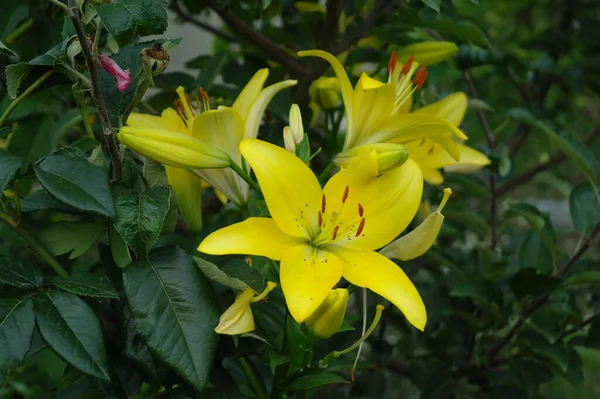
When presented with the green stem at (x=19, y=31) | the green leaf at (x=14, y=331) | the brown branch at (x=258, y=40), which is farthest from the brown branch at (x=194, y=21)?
the green leaf at (x=14, y=331)

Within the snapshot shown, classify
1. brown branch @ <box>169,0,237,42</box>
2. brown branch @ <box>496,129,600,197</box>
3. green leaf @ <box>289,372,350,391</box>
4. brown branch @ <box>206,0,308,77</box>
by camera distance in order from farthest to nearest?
brown branch @ <box>496,129,600,197</box>, brown branch @ <box>169,0,237,42</box>, brown branch @ <box>206,0,308,77</box>, green leaf @ <box>289,372,350,391</box>

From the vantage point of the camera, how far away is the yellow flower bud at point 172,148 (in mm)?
516

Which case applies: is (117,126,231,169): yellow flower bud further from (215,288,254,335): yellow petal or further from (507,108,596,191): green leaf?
(507,108,596,191): green leaf

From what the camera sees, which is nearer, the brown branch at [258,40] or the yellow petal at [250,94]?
the yellow petal at [250,94]

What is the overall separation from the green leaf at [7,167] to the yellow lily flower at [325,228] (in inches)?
5.6

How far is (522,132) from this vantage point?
131 centimetres

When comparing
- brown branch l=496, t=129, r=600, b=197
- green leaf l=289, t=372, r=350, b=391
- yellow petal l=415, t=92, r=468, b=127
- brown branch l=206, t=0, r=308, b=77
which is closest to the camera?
green leaf l=289, t=372, r=350, b=391

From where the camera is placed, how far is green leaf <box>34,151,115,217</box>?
506mm

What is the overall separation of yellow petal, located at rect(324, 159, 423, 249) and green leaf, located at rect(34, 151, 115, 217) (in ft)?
0.56

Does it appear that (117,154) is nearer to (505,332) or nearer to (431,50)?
(431,50)

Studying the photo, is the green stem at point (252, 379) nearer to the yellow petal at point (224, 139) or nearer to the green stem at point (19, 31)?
the yellow petal at point (224, 139)

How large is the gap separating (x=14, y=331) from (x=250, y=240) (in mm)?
174

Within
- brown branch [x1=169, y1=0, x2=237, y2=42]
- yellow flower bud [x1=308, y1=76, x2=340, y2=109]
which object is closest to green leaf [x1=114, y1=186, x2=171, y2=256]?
yellow flower bud [x1=308, y1=76, x2=340, y2=109]

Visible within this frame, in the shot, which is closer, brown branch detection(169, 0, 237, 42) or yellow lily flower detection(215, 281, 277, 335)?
yellow lily flower detection(215, 281, 277, 335)
